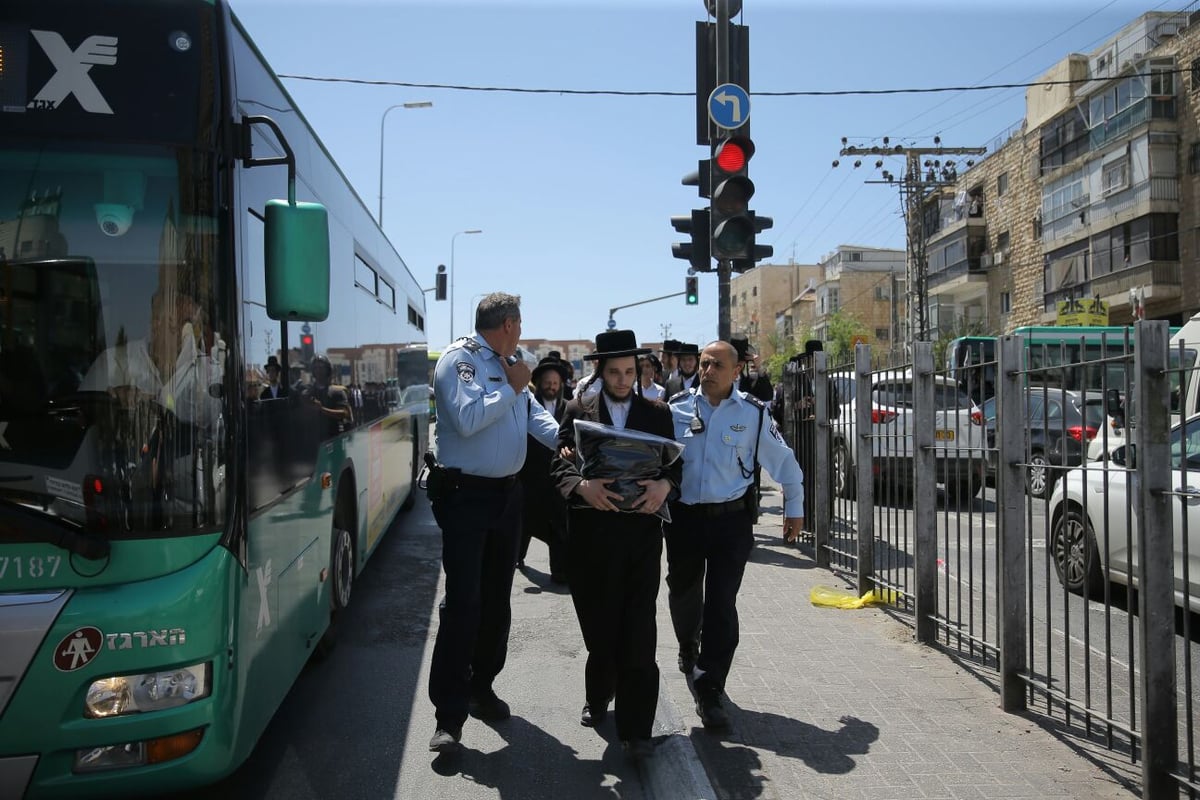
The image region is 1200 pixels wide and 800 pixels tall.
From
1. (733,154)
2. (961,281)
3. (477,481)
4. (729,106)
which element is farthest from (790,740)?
(961,281)

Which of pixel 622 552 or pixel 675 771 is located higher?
pixel 622 552

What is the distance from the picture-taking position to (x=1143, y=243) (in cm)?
3631

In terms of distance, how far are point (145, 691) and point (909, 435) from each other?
5143 mm

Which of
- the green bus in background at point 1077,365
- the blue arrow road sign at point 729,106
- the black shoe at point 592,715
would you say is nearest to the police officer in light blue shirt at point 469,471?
the black shoe at point 592,715

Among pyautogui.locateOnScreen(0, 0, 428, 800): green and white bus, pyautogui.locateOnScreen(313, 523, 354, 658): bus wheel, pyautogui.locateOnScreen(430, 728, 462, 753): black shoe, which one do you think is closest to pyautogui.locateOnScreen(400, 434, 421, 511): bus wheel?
pyautogui.locateOnScreen(313, 523, 354, 658): bus wheel

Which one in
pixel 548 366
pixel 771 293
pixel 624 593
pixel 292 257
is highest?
pixel 771 293

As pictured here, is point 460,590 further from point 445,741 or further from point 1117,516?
point 1117,516

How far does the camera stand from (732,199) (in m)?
8.50

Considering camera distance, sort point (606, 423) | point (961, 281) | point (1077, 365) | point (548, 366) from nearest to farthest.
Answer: point (1077, 365)
point (606, 423)
point (548, 366)
point (961, 281)

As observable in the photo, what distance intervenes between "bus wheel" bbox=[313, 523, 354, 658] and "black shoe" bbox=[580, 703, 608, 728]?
1.82 metres

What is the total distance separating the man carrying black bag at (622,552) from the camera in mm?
4504

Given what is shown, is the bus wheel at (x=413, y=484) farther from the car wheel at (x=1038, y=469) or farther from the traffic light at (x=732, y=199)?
the car wheel at (x=1038, y=469)

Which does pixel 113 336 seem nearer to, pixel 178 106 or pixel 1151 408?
pixel 178 106

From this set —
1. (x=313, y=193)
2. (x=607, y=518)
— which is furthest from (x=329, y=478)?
(x=607, y=518)
